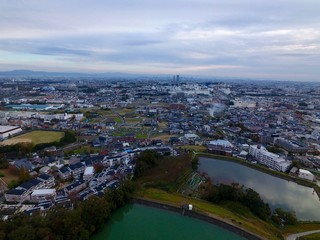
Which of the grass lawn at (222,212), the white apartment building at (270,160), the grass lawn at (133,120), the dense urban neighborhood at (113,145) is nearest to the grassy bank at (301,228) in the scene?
the grass lawn at (222,212)

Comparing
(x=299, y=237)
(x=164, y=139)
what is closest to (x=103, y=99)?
(x=164, y=139)

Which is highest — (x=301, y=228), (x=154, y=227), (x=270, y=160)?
(x=270, y=160)

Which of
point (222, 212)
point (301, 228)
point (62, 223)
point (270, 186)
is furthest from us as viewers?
point (270, 186)

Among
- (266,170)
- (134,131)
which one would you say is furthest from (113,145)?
(266,170)

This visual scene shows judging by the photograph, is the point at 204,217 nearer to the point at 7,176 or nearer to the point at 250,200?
the point at 250,200

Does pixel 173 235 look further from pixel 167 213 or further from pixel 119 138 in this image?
pixel 119 138

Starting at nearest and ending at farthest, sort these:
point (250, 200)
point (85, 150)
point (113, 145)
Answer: point (250, 200) → point (85, 150) → point (113, 145)

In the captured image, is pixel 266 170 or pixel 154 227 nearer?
pixel 154 227
